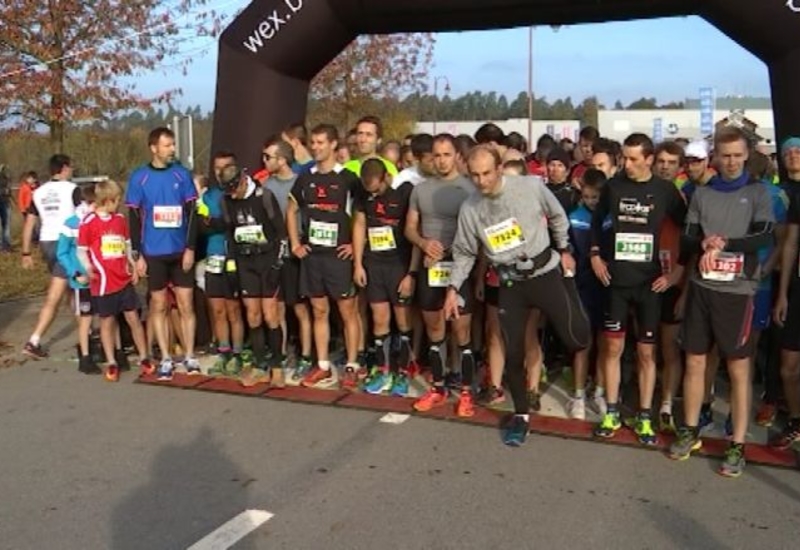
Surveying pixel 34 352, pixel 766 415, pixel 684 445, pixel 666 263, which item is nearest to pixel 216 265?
pixel 34 352

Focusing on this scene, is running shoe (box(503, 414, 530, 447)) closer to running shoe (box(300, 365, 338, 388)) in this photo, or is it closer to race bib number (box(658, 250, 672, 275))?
race bib number (box(658, 250, 672, 275))

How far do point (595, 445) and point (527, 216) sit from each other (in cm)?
155

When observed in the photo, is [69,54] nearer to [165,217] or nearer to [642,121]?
[165,217]

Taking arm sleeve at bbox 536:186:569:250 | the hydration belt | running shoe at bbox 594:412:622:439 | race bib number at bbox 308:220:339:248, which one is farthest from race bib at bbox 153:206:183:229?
running shoe at bbox 594:412:622:439

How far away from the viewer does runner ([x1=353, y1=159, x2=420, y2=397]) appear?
20.4 ft

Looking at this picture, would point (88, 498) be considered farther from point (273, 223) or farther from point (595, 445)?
point (595, 445)

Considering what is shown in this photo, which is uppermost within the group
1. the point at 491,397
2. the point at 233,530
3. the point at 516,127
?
the point at 516,127

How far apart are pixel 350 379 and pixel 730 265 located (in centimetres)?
307

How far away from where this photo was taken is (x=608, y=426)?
537 cm

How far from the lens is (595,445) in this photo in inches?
207

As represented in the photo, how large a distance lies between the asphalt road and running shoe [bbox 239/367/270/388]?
1.90ft

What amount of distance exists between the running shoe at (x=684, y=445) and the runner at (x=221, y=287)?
367cm

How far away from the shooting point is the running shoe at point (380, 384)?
641cm

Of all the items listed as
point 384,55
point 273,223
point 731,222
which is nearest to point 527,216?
point 731,222
